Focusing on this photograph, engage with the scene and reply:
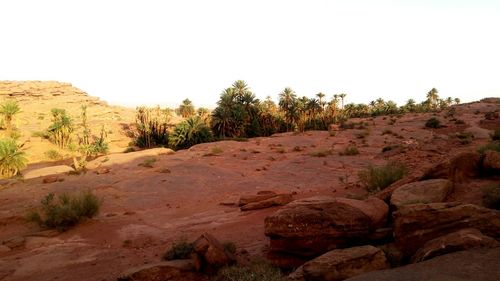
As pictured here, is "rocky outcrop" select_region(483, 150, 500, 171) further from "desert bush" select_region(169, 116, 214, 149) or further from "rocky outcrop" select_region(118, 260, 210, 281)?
"desert bush" select_region(169, 116, 214, 149)

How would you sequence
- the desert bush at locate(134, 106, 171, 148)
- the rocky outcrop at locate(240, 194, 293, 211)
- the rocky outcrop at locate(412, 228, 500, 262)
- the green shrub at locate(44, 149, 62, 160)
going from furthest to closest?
the desert bush at locate(134, 106, 171, 148), the green shrub at locate(44, 149, 62, 160), the rocky outcrop at locate(240, 194, 293, 211), the rocky outcrop at locate(412, 228, 500, 262)

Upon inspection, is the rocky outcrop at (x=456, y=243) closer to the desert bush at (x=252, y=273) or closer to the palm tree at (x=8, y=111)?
the desert bush at (x=252, y=273)

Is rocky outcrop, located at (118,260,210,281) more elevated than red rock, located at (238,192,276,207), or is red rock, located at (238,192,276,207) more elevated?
red rock, located at (238,192,276,207)

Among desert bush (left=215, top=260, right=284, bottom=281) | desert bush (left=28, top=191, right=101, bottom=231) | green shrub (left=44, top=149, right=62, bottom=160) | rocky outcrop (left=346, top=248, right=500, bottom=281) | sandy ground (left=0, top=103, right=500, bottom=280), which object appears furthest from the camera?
green shrub (left=44, top=149, right=62, bottom=160)

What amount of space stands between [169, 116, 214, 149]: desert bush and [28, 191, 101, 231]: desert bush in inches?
1125

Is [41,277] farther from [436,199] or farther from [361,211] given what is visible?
[436,199]

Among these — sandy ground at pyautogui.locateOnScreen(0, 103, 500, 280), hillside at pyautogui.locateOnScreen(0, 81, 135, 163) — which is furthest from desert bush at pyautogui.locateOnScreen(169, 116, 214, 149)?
hillside at pyautogui.locateOnScreen(0, 81, 135, 163)

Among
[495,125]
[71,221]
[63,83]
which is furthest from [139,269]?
[63,83]

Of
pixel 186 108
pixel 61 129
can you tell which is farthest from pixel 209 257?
pixel 186 108

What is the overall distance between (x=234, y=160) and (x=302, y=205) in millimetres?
20915

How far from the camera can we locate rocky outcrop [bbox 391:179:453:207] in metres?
7.76

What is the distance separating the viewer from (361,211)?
7.45 m

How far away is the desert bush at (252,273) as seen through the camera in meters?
6.55

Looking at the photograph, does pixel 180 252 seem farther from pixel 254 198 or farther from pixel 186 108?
pixel 186 108
